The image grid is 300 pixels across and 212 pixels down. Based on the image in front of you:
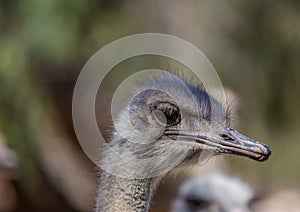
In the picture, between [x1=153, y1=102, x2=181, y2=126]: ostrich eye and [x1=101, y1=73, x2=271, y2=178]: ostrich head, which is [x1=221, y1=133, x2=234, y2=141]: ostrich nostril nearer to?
[x1=101, y1=73, x2=271, y2=178]: ostrich head

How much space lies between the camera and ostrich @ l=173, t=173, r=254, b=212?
225 inches

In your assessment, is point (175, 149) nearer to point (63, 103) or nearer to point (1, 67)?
point (1, 67)

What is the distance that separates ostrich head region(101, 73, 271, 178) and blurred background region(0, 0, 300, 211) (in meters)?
4.00

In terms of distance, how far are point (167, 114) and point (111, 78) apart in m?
5.29

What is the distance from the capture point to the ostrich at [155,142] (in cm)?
362

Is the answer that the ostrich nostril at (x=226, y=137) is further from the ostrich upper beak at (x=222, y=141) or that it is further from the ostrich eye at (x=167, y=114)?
the ostrich eye at (x=167, y=114)

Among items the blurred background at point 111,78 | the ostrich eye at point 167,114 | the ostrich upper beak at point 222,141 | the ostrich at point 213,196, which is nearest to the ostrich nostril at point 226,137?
the ostrich upper beak at point 222,141

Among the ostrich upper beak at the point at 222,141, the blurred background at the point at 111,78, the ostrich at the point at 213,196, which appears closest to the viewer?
the ostrich upper beak at the point at 222,141

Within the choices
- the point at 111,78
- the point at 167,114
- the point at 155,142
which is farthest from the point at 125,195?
the point at 111,78

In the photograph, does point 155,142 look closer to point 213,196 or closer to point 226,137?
point 226,137

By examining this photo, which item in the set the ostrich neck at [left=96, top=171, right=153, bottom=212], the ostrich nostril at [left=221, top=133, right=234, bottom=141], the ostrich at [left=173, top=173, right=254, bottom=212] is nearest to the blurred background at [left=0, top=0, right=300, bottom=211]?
the ostrich at [left=173, top=173, right=254, bottom=212]

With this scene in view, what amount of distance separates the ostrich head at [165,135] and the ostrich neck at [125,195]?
3 centimetres

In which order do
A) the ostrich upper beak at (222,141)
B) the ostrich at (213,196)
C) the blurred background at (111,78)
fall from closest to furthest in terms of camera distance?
the ostrich upper beak at (222,141)
the ostrich at (213,196)
the blurred background at (111,78)

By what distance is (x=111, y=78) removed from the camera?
889 centimetres
